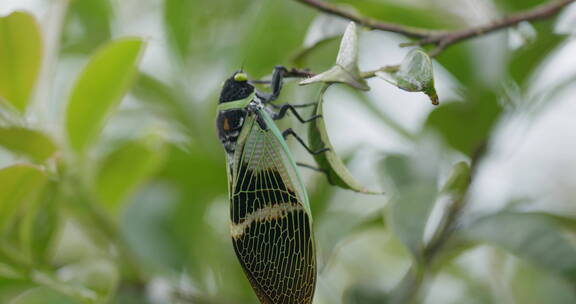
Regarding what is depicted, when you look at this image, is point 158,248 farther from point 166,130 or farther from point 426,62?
point 426,62

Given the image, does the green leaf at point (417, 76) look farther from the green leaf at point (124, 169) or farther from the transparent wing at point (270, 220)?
the green leaf at point (124, 169)

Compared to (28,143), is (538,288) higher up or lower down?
lower down

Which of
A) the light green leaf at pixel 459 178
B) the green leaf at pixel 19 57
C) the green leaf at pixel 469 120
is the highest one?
the green leaf at pixel 19 57

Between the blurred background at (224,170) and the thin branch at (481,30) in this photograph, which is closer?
the thin branch at (481,30)

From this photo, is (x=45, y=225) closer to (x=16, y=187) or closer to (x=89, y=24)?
(x=16, y=187)

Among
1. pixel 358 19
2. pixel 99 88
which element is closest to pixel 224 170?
pixel 99 88

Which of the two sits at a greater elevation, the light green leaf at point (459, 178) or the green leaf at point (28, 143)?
the green leaf at point (28, 143)

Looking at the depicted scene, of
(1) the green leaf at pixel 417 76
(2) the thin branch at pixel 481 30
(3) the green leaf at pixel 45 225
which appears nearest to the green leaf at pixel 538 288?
(2) the thin branch at pixel 481 30
